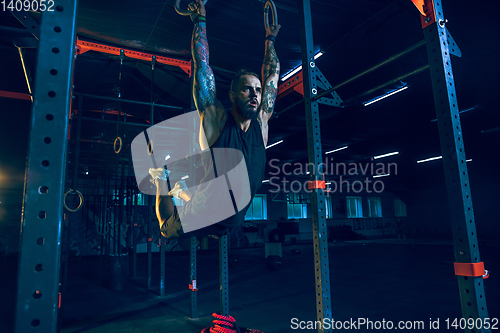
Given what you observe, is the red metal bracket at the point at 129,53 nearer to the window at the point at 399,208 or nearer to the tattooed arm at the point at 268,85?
the tattooed arm at the point at 268,85

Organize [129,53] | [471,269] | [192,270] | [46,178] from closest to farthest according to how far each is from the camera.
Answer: [46,178] → [471,269] → [192,270] → [129,53]

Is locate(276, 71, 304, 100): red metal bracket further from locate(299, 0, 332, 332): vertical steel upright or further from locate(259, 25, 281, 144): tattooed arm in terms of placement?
locate(259, 25, 281, 144): tattooed arm

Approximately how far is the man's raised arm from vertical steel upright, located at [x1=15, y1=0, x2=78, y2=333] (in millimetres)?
1347

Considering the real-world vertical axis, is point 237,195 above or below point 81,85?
below

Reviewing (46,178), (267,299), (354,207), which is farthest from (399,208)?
(46,178)

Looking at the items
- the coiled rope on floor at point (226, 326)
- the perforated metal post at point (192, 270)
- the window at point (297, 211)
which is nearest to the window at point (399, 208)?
the window at point (297, 211)

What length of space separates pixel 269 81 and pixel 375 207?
2218cm

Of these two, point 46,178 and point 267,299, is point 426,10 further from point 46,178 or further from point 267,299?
point 267,299

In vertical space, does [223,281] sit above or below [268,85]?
below

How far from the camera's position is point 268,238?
1368cm

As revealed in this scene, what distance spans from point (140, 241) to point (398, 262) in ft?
35.7

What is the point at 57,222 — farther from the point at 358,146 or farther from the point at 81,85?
the point at 358,146

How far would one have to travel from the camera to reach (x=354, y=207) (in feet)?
69.3

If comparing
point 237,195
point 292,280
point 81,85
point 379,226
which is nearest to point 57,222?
point 237,195
